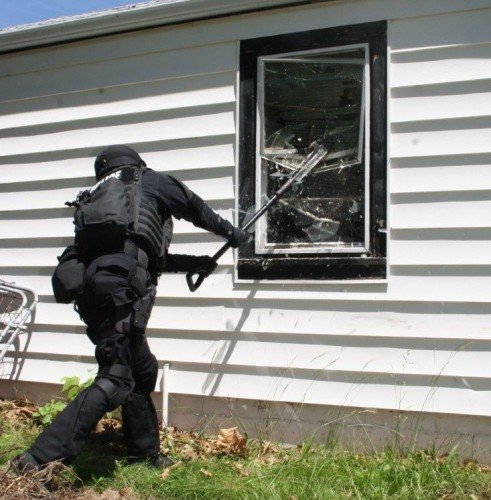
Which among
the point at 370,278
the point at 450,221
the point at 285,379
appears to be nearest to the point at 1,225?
the point at 285,379

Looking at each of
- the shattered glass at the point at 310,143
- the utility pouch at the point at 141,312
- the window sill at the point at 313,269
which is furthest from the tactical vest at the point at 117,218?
the shattered glass at the point at 310,143

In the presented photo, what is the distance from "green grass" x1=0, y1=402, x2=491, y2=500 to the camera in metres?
3.99

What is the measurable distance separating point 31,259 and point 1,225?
1.35 ft

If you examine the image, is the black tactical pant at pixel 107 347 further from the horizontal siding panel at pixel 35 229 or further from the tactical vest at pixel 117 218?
the horizontal siding panel at pixel 35 229

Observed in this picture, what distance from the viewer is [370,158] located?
4.88m

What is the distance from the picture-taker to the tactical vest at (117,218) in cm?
416

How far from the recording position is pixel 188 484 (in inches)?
163

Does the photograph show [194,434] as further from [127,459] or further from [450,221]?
[450,221]

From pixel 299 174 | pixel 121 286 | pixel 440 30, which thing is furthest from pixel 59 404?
pixel 440 30

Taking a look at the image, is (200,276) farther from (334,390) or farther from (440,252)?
(440,252)

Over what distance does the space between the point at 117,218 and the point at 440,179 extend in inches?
78.3

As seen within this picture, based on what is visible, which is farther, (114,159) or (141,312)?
(114,159)

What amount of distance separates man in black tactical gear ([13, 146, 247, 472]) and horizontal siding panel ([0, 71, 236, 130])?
103 cm

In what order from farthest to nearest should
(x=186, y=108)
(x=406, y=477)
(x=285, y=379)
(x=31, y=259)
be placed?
(x=31, y=259), (x=186, y=108), (x=285, y=379), (x=406, y=477)
